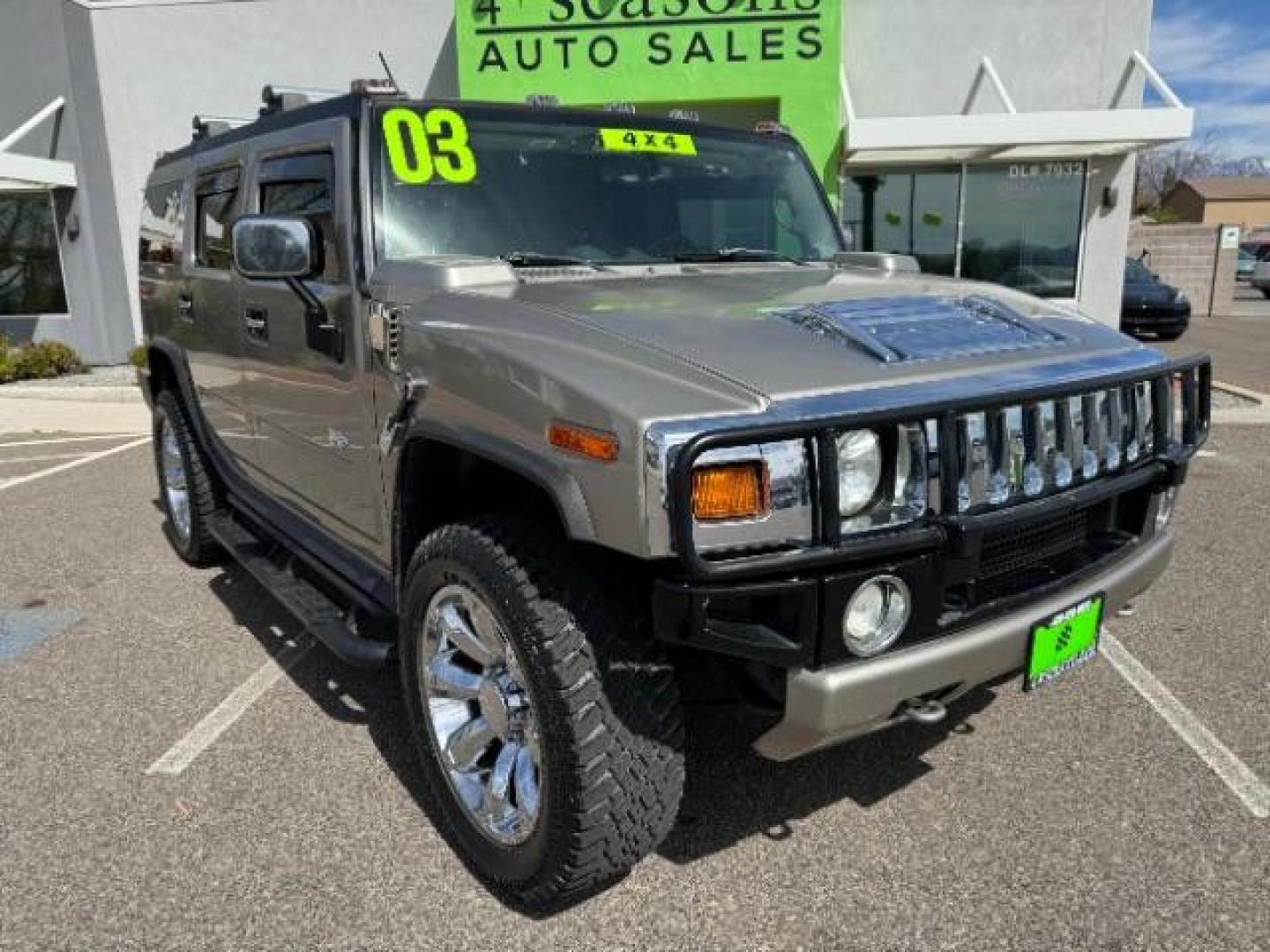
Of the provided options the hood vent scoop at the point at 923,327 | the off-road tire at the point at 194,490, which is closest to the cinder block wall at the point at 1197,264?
the off-road tire at the point at 194,490

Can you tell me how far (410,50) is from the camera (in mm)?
12469

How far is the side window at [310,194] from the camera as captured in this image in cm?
307

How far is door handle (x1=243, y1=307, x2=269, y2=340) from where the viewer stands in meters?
3.61

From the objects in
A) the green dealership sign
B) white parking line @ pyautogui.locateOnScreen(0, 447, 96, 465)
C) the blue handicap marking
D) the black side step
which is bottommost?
white parking line @ pyautogui.locateOnScreen(0, 447, 96, 465)

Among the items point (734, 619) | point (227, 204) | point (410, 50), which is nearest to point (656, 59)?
point (410, 50)

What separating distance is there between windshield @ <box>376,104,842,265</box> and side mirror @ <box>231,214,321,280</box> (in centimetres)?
21

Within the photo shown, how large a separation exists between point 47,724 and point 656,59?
977 centimetres

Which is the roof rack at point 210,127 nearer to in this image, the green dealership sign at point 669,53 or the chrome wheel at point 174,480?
the chrome wheel at point 174,480

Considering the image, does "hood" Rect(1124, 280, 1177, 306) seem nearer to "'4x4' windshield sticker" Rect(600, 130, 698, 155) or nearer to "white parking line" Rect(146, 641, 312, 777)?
"'4x4' windshield sticker" Rect(600, 130, 698, 155)

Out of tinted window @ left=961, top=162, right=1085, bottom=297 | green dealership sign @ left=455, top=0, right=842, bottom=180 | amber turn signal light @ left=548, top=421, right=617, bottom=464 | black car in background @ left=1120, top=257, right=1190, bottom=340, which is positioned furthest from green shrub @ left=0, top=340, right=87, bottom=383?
black car in background @ left=1120, top=257, right=1190, bottom=340

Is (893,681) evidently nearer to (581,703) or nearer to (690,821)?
(581,703)

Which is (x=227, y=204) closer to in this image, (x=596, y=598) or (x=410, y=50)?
(x=596, y=598)

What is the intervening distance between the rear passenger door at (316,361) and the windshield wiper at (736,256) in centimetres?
112

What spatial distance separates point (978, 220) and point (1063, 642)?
11263 mm
